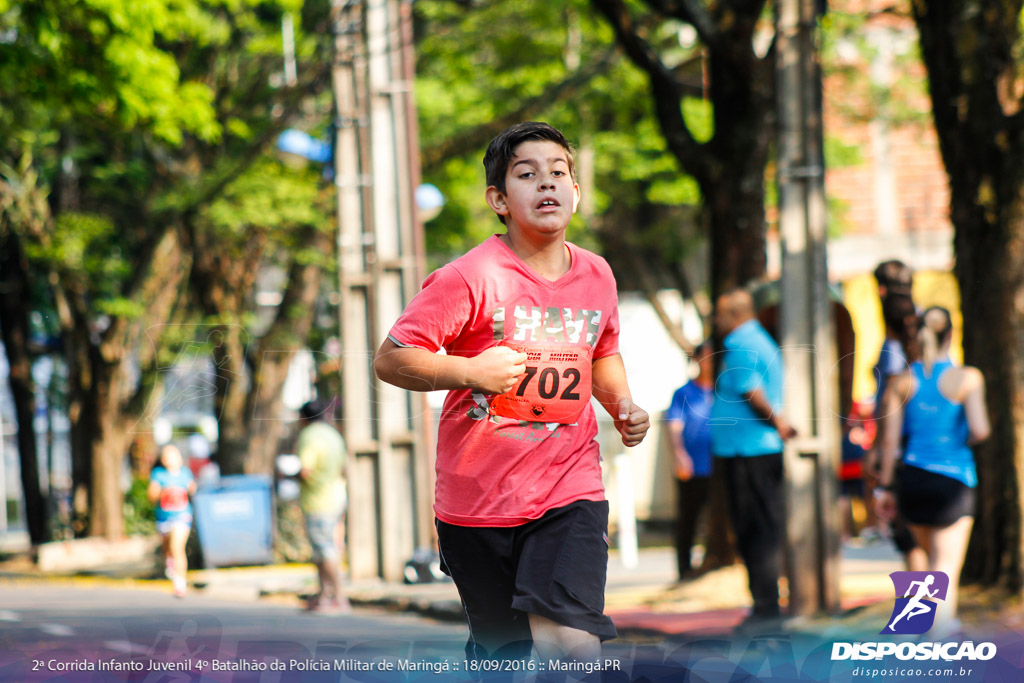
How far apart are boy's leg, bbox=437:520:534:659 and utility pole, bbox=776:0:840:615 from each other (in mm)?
4486

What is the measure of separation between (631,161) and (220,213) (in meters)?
7.43

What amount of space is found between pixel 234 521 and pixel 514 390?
1196cm

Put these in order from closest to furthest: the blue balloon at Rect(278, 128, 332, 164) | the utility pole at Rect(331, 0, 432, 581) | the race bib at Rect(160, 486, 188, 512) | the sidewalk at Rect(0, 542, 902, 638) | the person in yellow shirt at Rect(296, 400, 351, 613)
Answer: the sidewalk at Rect(0, 542, 902, 638), the person in yellow shirt at Rect(296, 400, 351, 613), the utility pole at Rect(331, 0, 432, 581), the race bib at Rect(160, 486, 188, 512), the blue balloon at Rect(278, 128, 332, 164)

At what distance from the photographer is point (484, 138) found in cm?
1748

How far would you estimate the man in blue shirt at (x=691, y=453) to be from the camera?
1016 cm

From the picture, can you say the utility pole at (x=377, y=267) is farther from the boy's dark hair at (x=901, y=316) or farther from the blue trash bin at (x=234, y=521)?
the boy's dark hair at (x=901, y=316)

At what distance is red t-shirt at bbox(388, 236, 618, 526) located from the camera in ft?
11.6

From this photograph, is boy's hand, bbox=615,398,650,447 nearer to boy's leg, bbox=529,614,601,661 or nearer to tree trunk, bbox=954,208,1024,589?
boy's leg, bbox=529,614,601,661

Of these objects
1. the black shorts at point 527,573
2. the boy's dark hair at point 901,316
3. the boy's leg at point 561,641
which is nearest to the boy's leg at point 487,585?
the black shorts at point 527,573

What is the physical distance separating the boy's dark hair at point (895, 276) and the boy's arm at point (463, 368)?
3.72 metres

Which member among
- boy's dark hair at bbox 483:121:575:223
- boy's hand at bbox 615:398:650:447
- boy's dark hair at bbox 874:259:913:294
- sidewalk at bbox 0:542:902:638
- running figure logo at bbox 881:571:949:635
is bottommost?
sidewalk at bbox 0:542:902:638

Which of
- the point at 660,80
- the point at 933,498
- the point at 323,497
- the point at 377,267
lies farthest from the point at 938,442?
the point at 377,267

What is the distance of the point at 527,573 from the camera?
3510 mm

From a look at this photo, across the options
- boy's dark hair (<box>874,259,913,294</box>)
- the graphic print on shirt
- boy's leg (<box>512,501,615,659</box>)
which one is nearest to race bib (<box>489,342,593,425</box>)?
the graphic print on shirt
